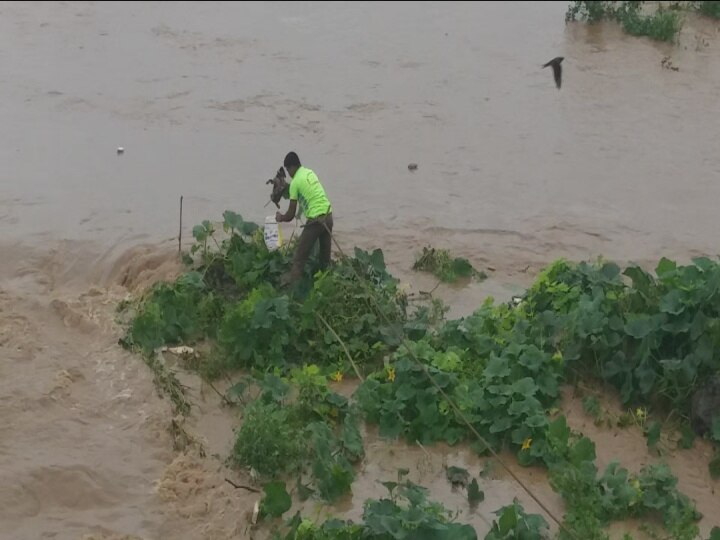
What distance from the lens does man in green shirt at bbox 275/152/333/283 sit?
741cm

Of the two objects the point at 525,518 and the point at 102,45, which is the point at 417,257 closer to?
the point at 525,518

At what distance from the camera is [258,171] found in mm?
10547

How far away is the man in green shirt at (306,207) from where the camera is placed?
7414mm

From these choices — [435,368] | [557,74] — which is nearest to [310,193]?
[435,368]

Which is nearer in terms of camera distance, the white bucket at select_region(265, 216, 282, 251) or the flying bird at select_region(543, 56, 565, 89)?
the white bucket at select_region(265, 216, 282, 251)

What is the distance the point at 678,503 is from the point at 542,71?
396 inches

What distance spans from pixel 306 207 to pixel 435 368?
195 centimetres

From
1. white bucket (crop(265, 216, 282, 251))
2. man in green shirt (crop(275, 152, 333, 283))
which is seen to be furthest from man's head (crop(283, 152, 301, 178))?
white bucket (crop(265, 216, 282, 251))

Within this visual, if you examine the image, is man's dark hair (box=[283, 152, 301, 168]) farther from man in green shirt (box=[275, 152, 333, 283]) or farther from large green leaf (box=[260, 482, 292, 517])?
large green leaf (box=[260, 482, 292, 517])

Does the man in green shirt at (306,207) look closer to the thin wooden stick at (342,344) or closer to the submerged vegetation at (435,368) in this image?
the submerged vegetation at (435,368)

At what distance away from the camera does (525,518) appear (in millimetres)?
5027

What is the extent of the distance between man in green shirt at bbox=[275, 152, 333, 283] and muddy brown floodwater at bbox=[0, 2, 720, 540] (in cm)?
130

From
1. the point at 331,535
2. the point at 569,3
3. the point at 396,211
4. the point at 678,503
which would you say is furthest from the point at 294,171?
the point at 569,3

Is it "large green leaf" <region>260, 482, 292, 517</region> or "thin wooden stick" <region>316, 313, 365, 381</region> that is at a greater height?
"thin wooden stick" <region>316, 313, 365, 381</region>
